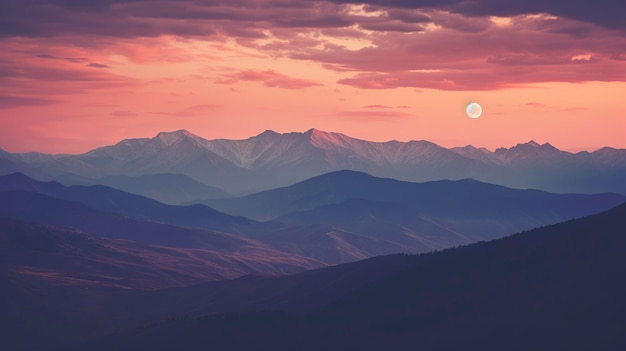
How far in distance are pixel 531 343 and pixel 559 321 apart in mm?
9968

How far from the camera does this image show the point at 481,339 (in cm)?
19925

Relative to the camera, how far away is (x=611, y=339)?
18512cm

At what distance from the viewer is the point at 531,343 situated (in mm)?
192250

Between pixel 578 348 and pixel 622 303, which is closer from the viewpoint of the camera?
pixel 578 348

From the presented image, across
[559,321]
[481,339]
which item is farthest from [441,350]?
[559,321]

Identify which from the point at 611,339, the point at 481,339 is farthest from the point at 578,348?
the point at 481,339

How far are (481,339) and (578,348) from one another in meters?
20.7

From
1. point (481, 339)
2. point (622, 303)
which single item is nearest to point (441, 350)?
point (481, 339)

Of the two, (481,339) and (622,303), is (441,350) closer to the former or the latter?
(481,339)

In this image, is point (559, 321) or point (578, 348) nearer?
point (578, 348)

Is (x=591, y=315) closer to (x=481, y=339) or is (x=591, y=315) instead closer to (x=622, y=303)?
(x=622, y=303)

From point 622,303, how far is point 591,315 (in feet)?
20.6

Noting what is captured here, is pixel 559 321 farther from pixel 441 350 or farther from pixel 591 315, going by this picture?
pixel 441 350

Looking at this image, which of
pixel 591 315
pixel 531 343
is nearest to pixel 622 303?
pixel 591 315
